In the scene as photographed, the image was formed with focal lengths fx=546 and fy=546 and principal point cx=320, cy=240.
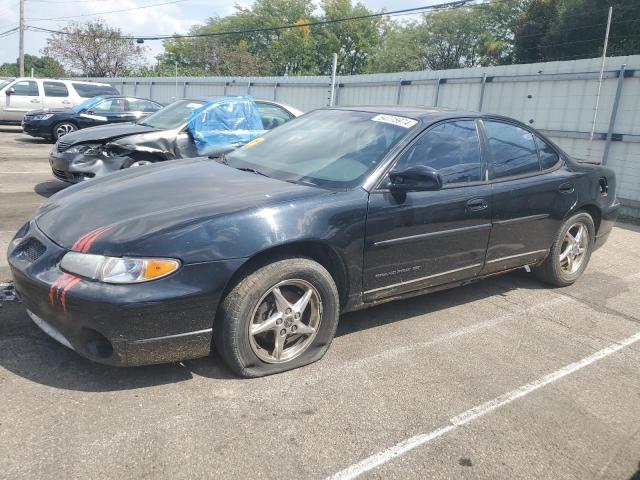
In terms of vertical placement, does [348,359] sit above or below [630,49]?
below

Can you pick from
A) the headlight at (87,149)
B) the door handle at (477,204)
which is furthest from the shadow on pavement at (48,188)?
the door handle at (477,204)

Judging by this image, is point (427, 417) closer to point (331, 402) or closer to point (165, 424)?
point (331, 402)

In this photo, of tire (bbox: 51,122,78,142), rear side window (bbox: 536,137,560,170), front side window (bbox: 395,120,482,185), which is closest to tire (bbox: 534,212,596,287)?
rear side window (bbox: 536,137,560,170)

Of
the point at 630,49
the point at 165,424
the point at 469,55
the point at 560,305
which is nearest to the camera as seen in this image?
the point at 165,424

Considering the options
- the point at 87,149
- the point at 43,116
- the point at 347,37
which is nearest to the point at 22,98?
the point at 43,116

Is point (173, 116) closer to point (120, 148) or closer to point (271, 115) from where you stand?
point (120, 148)

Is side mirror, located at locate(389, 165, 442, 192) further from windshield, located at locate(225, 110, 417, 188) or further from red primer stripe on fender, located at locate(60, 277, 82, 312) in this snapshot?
red primer stripe on fender, located at locate(60, 277, 82, 312)

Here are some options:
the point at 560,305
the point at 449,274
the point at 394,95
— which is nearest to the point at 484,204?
the point at 449,274

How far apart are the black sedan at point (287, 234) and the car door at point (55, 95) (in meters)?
14.7

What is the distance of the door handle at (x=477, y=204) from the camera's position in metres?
3.90

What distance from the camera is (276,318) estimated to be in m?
3.06

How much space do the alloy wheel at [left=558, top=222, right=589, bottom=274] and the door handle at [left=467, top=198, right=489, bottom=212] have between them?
1.40 m

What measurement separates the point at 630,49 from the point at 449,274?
29931 mm

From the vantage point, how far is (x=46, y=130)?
1409cm
